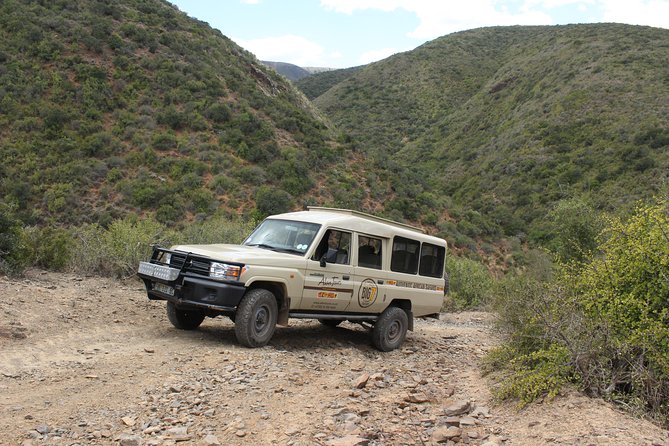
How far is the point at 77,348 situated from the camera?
6391 millimetres

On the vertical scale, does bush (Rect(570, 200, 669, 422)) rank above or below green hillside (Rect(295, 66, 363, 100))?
below

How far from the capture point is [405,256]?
353 inches

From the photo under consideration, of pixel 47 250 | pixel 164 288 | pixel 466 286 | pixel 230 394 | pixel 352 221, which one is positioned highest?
pixel 352 221

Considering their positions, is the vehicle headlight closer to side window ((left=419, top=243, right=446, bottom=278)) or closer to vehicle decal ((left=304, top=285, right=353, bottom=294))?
vehicle decal ((left=304, top=285, right=353, bottom=294))

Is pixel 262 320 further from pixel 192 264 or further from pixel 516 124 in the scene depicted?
pixel 516 124

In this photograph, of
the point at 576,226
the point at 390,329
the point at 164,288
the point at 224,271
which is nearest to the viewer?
the point at 224,271

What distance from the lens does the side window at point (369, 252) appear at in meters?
8.24

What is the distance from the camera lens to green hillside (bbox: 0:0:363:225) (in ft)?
78.5

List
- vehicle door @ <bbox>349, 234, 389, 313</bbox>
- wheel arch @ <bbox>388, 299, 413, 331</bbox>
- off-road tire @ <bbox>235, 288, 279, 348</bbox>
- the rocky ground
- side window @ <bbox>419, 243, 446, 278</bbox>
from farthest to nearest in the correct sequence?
side window @ <bbox>419, 243, 446, 278</bbox>, wheel arch @ <bbox>388, 299, 413, 331</bbox>, vehicle door @ <bbox>349, 234, 389, 313</bbox>, off-road tire @ <bbox>235, 288, 279, 348</bbox>, the rocky ground

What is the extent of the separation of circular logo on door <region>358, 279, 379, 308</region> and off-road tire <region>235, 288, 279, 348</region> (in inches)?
61.6

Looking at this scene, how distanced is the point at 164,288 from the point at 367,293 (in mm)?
3085

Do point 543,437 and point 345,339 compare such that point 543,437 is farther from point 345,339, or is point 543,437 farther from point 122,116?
point 122,116

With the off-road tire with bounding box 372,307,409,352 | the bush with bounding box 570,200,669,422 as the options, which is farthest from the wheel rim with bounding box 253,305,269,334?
the bush with bounding box 570,200,669,422

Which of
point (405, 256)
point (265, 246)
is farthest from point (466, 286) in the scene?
point (265, 246)
